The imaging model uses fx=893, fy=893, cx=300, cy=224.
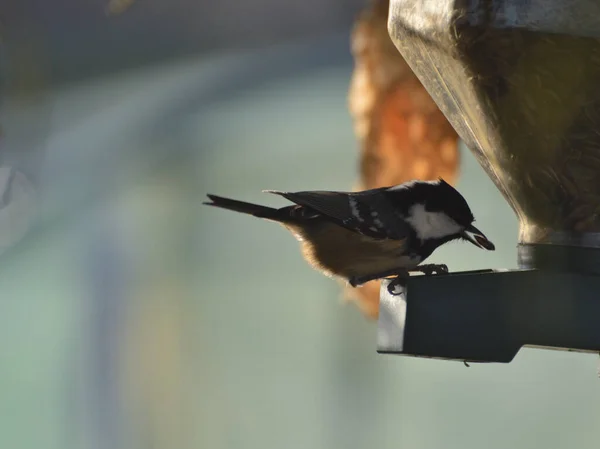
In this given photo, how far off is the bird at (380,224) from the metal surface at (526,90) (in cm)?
20

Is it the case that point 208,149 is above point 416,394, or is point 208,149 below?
above

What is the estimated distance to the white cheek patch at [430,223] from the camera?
50.7 inches

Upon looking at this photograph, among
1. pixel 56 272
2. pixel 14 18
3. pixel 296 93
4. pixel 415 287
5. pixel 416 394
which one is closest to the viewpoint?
pixel 415 287

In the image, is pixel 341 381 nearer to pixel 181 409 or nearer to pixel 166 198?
pixel 181 409

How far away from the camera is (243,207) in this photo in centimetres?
129

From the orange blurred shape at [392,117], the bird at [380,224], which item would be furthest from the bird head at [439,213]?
the orange blurred shape at [392,117]

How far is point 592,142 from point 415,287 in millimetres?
245

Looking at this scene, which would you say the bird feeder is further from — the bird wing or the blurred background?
the blurred background

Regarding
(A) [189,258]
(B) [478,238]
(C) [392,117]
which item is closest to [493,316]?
(B) [478,238]

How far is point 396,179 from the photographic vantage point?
1870mm

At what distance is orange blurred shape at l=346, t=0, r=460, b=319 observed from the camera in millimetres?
1790

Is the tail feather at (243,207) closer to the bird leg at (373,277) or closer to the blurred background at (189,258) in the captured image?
the bird leg at (373,277)

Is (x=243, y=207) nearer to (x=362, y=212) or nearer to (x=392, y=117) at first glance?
(x=362, y=212)

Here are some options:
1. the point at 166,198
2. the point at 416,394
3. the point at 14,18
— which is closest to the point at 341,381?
the point at 416,394
